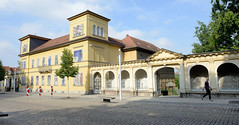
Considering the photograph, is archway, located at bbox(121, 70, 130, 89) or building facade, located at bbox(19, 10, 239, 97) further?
archway, located at bbox(121, 70, 130, 89)

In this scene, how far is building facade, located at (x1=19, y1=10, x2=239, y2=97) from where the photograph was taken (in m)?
16.7

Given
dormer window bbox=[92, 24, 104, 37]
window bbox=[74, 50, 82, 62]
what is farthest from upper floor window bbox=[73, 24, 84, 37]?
window bbox=[74, 50, 82, 62]

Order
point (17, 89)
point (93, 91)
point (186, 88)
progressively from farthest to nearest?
point (17, 89) → point (93, 91) → point (186, 88)

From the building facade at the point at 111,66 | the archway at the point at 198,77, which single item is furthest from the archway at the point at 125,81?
the archway at the point at 198,77

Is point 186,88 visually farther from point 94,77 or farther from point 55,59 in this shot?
point 55,59

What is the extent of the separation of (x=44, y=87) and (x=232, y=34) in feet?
109

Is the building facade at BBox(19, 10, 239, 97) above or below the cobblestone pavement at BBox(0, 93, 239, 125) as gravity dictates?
above

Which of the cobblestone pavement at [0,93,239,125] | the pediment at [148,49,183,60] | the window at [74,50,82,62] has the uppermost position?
the window at [74,50,82,62]

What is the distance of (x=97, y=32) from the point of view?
89.6ft

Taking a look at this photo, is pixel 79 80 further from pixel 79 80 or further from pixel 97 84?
pixel 97 84

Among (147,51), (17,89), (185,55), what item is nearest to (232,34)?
(185,55)

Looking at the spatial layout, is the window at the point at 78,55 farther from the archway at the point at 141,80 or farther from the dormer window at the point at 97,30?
the archway at the point at 141,80

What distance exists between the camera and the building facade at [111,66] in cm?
1669

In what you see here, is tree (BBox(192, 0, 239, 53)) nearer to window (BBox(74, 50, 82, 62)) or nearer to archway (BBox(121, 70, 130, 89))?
archway (BBox(121, 70, 130, 89))
